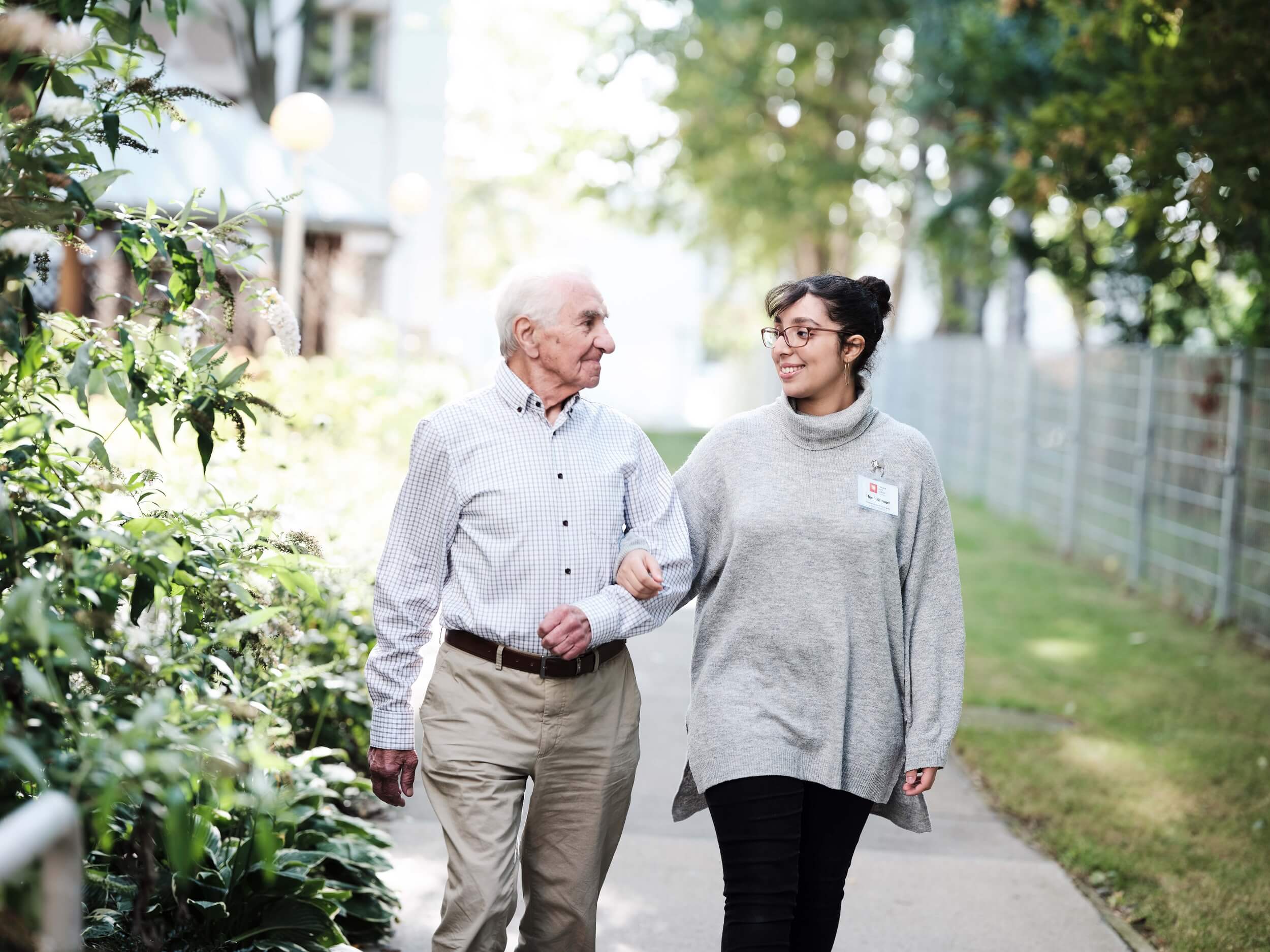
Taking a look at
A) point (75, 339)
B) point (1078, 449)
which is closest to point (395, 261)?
point (1078, 449)

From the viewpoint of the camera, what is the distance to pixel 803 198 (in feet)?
86.2

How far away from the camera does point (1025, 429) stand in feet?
59.1

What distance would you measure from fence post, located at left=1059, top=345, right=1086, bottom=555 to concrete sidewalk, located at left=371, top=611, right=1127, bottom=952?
9.57 m

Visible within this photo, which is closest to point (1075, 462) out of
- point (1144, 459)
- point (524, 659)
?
point (1144, 459)

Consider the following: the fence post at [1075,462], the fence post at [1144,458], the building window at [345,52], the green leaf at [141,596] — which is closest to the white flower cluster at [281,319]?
the green leaf at [141,596]

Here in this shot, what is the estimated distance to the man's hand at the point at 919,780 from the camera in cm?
356

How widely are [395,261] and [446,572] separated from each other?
20.4m

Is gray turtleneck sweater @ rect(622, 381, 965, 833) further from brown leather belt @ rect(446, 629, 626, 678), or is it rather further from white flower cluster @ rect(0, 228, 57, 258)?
white flower cluster @ rect(0, 228, 57, 258)

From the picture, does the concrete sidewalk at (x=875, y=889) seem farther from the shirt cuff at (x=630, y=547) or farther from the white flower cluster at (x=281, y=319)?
the white flower cluster at (x=281, y=319)

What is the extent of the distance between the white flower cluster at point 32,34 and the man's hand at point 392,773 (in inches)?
67.9

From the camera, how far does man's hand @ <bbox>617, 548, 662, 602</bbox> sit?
3.47 m

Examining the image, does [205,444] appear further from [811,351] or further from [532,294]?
[811,351]

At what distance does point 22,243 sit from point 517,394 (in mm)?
1365

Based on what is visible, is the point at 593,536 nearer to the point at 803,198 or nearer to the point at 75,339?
the point at 75,339
